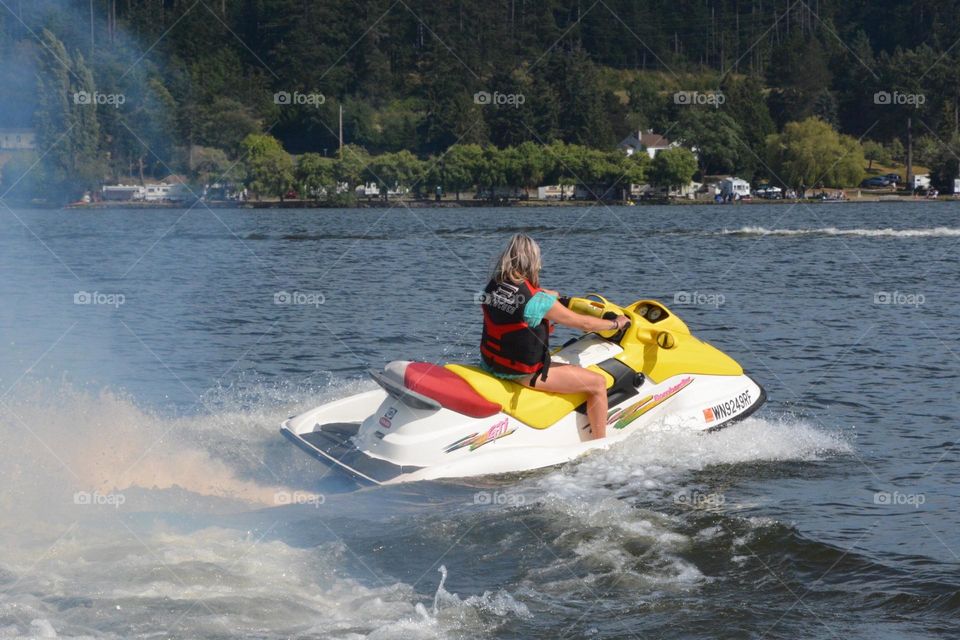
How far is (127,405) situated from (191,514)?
119 inches

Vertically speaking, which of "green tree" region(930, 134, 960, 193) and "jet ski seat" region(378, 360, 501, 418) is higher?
"green tree" region(930, 134, 960, 193)

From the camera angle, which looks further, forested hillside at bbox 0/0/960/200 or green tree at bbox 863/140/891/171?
green tree at bbox 863/140/891/171

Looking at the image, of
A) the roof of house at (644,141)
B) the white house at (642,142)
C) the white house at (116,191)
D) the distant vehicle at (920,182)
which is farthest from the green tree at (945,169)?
the white house at (116,191)

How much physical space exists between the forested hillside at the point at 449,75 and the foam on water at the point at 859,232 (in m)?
14.2

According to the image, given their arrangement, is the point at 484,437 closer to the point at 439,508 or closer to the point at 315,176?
the point at 439,508

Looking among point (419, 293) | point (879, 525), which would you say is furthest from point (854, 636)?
point (419, 293)

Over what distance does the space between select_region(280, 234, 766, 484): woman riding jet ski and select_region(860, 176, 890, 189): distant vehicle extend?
112m

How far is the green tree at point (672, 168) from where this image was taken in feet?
356

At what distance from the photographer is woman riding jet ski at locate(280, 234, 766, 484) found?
9188 mm

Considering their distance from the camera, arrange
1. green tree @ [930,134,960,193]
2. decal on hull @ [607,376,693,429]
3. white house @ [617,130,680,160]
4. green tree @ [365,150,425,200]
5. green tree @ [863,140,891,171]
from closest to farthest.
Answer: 1. decal on hull @ [607,376,693,429]
2. green tree @ [365,150,425,200]
3. green tree @ [930,134,960,193]
4. green tree @ [863,140,891,171]
5. white house @ [617,130,680,160]

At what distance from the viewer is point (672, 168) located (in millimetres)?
108812

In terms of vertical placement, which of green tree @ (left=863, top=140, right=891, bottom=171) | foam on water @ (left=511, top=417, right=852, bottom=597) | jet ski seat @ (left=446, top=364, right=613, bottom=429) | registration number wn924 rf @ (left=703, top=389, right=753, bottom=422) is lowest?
foam on water @ (left=511, top=417, right=852, bottom=597)

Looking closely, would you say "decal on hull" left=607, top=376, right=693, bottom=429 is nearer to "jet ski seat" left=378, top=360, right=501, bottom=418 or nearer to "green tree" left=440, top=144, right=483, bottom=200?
"jet ski seat" left=378, top=360, right=501, bottom=418

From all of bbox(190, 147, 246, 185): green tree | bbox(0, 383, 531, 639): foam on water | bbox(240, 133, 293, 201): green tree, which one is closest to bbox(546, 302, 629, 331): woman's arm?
bbox(0, 383, 531, 639): foam on water
